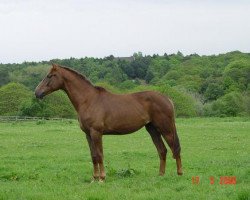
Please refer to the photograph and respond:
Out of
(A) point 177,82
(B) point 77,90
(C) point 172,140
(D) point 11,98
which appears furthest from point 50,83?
(A) point 177,82

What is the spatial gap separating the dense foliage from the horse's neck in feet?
178

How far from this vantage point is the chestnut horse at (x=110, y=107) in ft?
38.2

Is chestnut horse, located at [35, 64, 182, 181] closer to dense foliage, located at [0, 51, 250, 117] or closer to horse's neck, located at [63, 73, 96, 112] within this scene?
horse's neck, located at [63, 73, 96, 112]

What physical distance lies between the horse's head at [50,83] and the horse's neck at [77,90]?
197 millimetres

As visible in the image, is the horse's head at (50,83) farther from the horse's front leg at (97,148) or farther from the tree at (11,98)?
the tree at (11,98)

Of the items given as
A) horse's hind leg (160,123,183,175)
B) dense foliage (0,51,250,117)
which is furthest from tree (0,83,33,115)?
horse's hind leg (160,123,183,175)

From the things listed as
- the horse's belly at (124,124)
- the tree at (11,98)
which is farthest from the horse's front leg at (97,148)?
the tree at (11,98)

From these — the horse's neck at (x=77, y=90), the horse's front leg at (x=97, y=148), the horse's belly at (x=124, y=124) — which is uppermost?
the horse's neck at (x=77, y=90)

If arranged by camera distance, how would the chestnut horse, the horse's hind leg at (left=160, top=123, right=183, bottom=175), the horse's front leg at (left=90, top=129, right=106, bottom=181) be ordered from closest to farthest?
the horse's front leg at (left=90, top=129, right=106, bottom=181)
the chestnut horse
the horse's hind leg at (left=160, top=123, right=183, bottom=175)

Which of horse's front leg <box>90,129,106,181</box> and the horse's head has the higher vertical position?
the horse's head

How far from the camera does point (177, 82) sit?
112m

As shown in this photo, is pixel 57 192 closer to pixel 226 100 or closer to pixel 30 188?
pixel 30 188

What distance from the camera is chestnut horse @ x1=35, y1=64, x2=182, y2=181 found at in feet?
38.2

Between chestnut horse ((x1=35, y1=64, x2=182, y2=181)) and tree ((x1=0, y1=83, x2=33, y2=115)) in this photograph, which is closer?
chestnut horse ((x1=35, y1=64, x2=182, y2=181))
